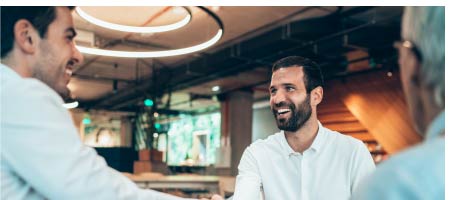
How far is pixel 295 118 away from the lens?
235cm

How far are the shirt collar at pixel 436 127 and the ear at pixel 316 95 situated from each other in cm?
157

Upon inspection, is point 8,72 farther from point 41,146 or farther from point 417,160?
point 417,160

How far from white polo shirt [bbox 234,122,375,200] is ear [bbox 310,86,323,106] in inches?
5.6

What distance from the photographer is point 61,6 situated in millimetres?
1462

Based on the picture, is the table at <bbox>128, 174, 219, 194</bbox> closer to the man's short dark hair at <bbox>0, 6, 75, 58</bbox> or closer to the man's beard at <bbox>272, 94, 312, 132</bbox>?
the man's beard at <bbox>272, 94, 312, 132</bbox>

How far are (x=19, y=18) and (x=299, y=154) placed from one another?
56.5 inches

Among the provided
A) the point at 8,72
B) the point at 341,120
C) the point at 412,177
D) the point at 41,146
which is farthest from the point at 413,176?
the point at 341,120

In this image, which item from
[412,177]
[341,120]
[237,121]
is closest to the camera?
[412,177]

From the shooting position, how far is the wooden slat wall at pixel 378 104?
8984 millimetres

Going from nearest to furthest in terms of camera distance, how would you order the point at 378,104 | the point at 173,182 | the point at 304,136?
the point at 304,136, the point at 173,182, the point at 378,104

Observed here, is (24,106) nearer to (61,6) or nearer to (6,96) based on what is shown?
(6,96)

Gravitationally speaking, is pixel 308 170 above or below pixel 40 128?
below

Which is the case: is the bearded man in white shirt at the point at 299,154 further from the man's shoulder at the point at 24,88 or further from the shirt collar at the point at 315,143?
the man's shoulder at the point at 24,88

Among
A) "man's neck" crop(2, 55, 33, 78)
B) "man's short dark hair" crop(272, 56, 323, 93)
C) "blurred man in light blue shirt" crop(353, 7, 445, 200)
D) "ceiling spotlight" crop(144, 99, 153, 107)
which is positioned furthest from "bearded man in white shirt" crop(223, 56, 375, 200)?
"ceiling spotlight" crop(144, 99, 153, 107)
